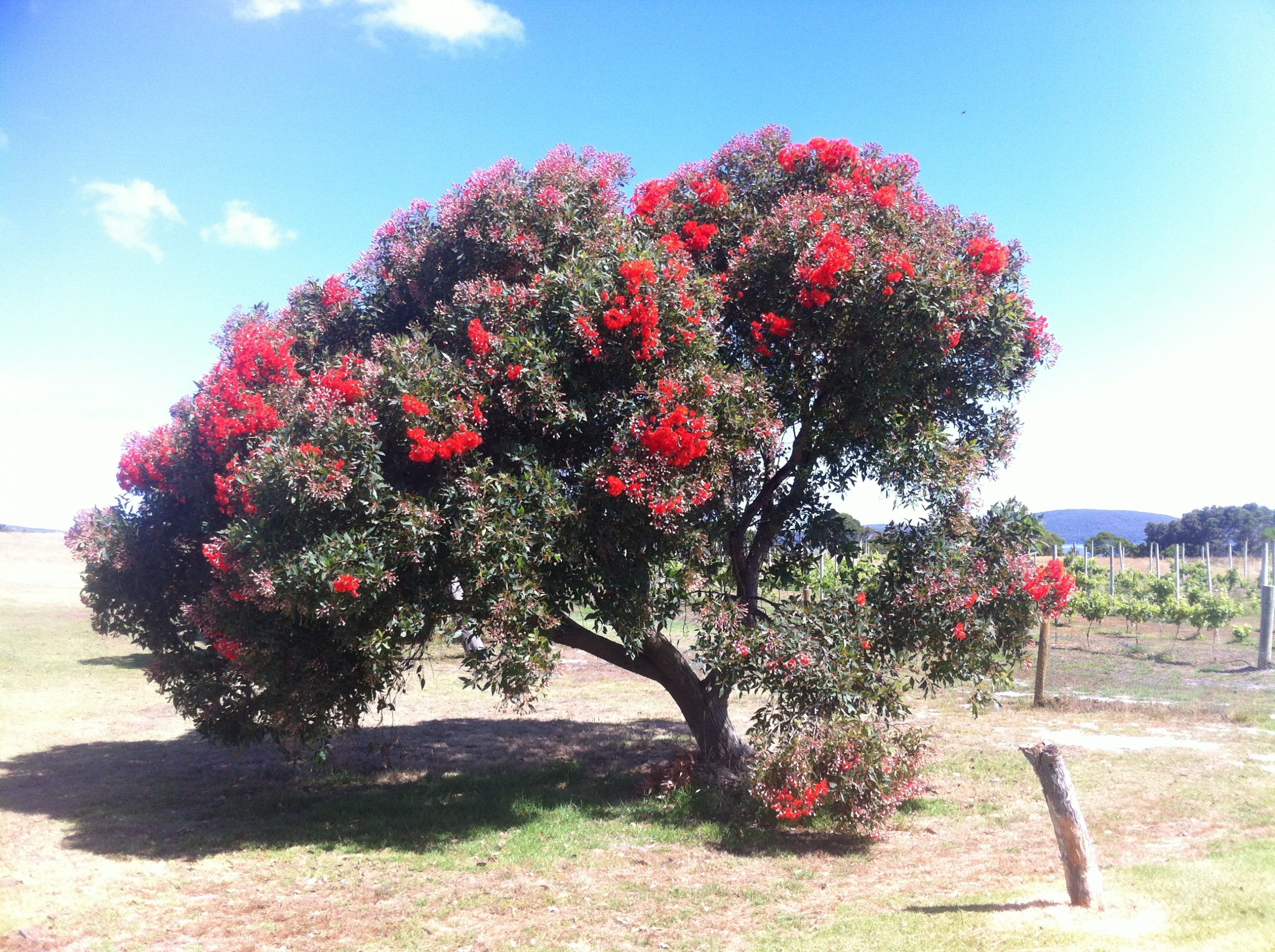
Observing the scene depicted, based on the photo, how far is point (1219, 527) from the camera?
229ft

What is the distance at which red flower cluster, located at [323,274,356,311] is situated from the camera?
34.1ft

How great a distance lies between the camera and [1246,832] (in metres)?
8.84

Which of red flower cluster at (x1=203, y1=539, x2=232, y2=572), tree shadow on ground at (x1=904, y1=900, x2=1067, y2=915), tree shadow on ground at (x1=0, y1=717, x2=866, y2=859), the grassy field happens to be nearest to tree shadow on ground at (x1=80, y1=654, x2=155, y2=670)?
the grassy field

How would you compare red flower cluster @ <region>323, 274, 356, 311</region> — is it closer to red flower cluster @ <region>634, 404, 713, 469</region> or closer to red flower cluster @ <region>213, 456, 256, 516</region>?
red flower cluster @ <region>213, 456, 256, 516</region>

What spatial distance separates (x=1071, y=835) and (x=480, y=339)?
21.2 feet

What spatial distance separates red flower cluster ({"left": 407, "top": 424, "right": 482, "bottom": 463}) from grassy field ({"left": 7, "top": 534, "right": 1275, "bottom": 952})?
12.8 ft

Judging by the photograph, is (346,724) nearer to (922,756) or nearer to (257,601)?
(257,601)

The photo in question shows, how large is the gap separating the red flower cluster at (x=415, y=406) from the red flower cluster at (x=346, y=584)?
1510 mm

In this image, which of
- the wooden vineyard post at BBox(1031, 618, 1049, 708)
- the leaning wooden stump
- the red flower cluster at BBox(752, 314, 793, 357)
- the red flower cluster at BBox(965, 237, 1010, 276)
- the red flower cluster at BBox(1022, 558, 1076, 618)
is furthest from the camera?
the wooden vineyard post at BBox(1031, 618, 1049, 708)

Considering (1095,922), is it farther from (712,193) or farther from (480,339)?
(712,193)

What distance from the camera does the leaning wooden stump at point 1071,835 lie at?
255 inches

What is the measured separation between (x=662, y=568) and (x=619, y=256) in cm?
315

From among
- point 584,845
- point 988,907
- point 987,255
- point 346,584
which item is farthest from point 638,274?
point 988,907

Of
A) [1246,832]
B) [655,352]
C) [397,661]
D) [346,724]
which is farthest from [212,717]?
[1246,832]
